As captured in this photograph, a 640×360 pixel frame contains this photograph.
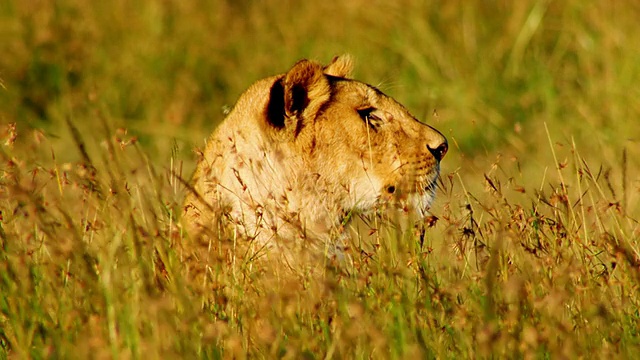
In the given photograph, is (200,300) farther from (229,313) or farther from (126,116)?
(126,116)

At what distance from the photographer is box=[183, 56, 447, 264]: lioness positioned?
4.09 meters

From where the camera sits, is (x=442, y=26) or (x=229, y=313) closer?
(x=229, y=313)

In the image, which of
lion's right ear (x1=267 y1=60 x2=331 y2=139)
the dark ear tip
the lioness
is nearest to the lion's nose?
the lioness

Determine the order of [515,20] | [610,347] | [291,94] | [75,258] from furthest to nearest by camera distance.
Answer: [515,20] < [291,94] < [75,258] < [610,347]

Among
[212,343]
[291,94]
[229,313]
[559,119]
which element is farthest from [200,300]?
[559,119]

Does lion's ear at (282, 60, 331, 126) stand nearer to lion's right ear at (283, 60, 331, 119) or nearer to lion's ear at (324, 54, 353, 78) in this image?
lion's right ear at (283, 60, 331, 119)

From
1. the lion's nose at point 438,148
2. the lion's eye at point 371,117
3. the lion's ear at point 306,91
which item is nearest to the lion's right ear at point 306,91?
the lion's ear at point 306,91

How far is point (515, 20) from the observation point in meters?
9.57

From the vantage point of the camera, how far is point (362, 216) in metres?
4.05

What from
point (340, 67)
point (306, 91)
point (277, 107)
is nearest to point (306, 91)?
point (306, 91)

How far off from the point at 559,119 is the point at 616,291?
510cm

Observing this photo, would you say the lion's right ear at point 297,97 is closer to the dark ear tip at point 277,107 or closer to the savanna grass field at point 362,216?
the dark ear tip at point 277,107

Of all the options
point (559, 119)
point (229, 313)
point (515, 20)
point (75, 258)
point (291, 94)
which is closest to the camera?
point (75, 258)

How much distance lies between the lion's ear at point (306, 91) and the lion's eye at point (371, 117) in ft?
0.56
